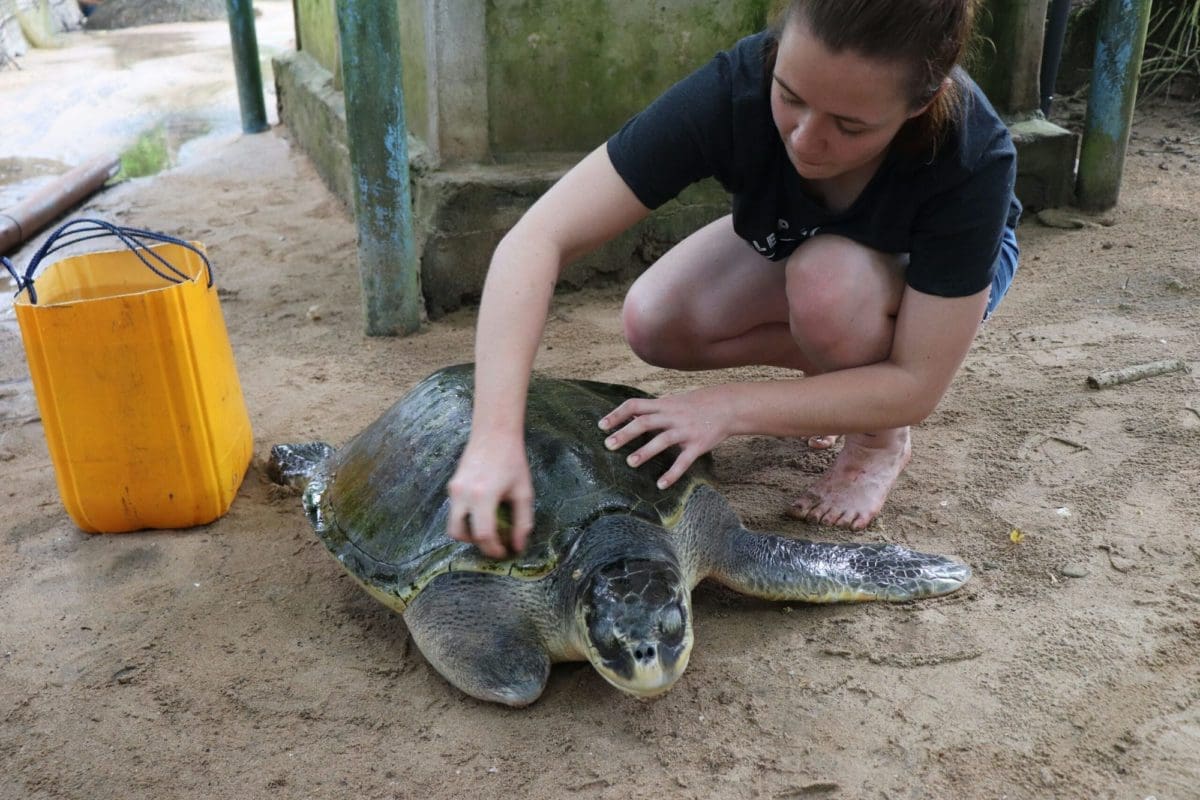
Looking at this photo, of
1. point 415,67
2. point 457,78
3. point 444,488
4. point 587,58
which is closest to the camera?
point 444,488

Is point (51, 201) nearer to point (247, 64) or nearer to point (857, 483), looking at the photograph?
point (247, 64)

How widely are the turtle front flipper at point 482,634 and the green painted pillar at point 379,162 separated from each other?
159 cm

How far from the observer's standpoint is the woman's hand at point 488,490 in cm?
144

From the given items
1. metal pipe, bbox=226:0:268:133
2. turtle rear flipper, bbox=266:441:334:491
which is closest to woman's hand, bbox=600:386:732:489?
turtle rear flipper, bbox=266:441:334:491

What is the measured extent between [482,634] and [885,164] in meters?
1.11

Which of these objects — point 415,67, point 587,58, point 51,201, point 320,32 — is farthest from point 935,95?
point 320,32

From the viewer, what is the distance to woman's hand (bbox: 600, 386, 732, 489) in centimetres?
172

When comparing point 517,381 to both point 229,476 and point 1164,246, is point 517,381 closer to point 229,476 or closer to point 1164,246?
point 229,476

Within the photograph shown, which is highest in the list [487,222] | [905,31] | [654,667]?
[905,31]

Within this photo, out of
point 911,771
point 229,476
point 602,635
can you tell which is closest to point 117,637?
point 229,476

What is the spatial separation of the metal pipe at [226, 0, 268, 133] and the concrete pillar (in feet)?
12.1

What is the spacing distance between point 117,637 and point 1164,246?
353 cm

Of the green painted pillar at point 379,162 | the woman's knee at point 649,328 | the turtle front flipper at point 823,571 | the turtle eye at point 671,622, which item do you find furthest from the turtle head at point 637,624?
the green painted pillar at point 379,162

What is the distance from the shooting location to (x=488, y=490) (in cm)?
145
